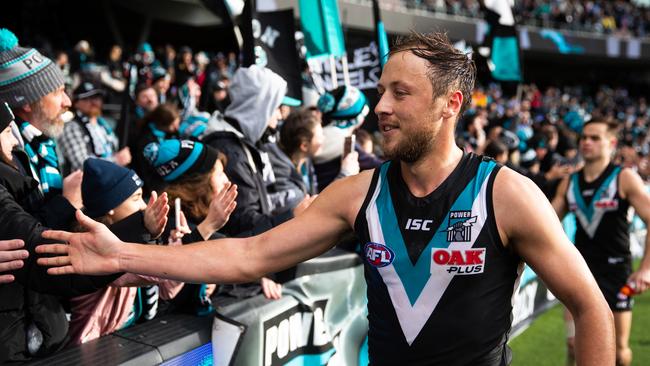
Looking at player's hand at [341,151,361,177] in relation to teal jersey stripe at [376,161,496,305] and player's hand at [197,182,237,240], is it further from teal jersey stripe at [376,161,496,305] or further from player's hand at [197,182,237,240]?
teal jersey stripe at [376,161,496,305]

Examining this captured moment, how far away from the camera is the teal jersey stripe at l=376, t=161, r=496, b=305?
2.20 metres

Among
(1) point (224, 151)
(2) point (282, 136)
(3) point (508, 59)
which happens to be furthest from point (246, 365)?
(3) point (508, 59)

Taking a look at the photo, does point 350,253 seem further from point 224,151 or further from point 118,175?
point 118,175

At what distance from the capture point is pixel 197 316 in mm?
3447

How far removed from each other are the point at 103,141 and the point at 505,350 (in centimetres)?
529

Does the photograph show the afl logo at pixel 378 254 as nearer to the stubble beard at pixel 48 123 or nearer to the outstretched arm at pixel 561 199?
the stubble beard at pixel 48 123

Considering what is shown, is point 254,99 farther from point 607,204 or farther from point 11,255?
point 607,204

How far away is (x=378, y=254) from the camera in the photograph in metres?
2.30

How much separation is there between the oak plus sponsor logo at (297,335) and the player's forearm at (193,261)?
1.30 m

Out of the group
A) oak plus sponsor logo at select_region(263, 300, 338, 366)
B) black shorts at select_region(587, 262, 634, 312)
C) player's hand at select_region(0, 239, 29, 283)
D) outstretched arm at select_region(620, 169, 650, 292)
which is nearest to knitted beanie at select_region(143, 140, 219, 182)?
oak plus sponsor logo at select_region(263, 300, 338, 366)

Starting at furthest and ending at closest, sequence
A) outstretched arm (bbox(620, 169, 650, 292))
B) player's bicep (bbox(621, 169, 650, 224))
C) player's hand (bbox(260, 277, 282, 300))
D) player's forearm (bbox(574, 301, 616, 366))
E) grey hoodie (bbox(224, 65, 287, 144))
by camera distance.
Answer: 1. player's bicep (bbox(621, 169, 650, 224))
2. outstretched arm (bbox(620, 169, 650, 292))
3. grey hoodie (bbox(224, 65, 287, 144))
4. player's hand (bbox(260, 277, 282, 300))
5. player's forearm (bbox(574, 301, 616, 366))

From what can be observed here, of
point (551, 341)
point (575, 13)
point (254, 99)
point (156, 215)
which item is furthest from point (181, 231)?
point (575, 13)

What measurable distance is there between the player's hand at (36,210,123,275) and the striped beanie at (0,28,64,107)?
4.13 ft

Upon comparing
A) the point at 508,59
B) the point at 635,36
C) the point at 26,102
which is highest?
the point at 26,102
